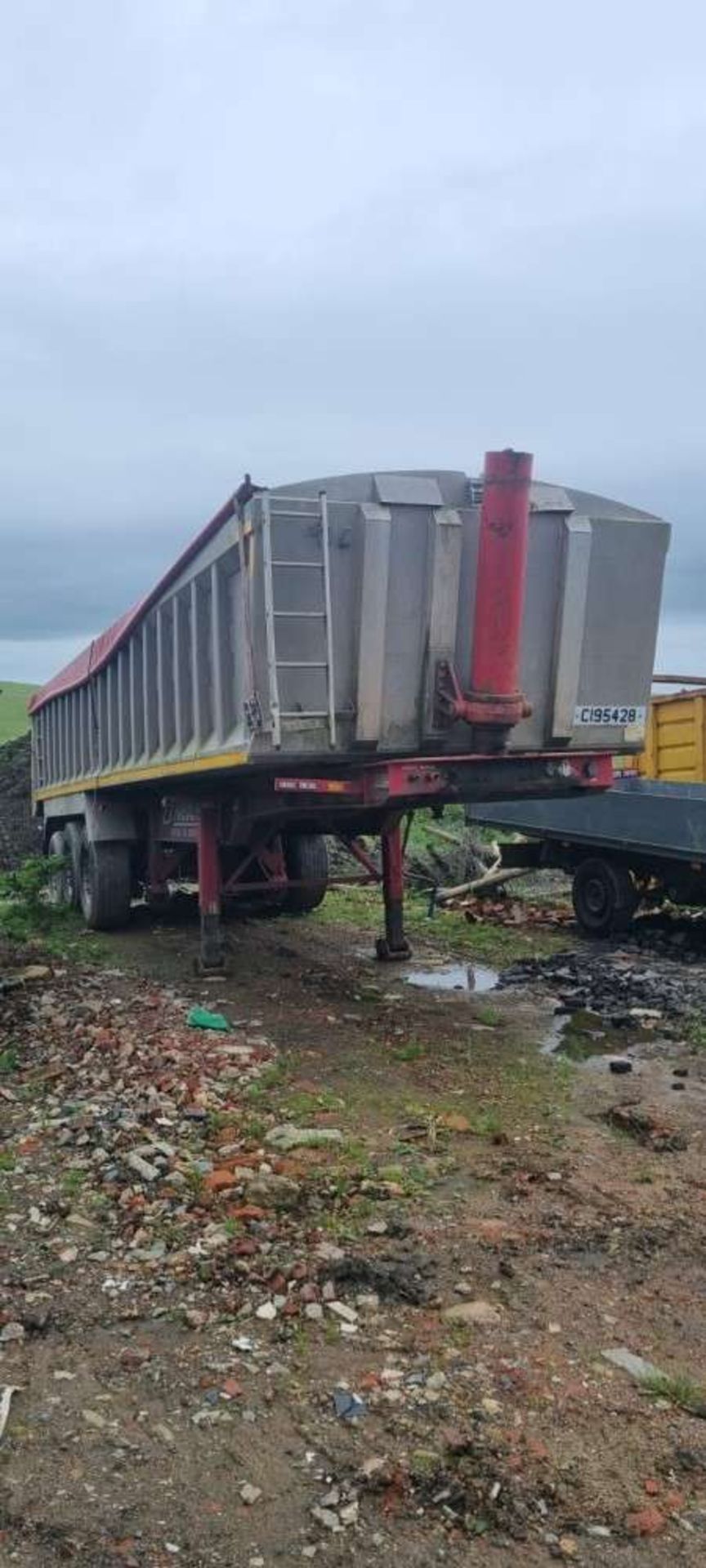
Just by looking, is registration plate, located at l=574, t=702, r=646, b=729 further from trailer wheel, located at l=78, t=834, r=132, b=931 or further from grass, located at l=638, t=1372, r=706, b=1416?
trailer wheel, located at l=78, t=834, r=132, b=931

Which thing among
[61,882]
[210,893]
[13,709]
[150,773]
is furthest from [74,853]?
[13,709]

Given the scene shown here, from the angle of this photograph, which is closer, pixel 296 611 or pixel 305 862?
pixel 296 611

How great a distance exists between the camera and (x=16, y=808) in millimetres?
24750

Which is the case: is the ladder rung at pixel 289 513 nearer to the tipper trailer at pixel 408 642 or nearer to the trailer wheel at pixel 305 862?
the tipper trailer at pixel 408 642

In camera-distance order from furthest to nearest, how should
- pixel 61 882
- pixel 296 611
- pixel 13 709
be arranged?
pixel 13 709 < pixel 61 882 < pixel 296 611

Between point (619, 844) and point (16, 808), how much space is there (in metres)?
16.2

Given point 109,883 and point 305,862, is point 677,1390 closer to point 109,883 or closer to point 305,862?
point 305,862

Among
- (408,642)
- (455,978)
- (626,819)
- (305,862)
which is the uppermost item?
(408,642)

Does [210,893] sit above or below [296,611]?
below

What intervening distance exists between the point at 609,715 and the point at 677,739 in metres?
4.91

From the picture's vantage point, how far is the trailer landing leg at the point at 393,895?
9.34 meters

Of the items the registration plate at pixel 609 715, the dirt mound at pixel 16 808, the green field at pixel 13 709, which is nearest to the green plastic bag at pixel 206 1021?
the registration plate at pixel 609 715

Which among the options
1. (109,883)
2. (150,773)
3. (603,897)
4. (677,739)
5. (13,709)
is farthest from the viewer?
(13,709)

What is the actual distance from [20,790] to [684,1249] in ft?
73.7
